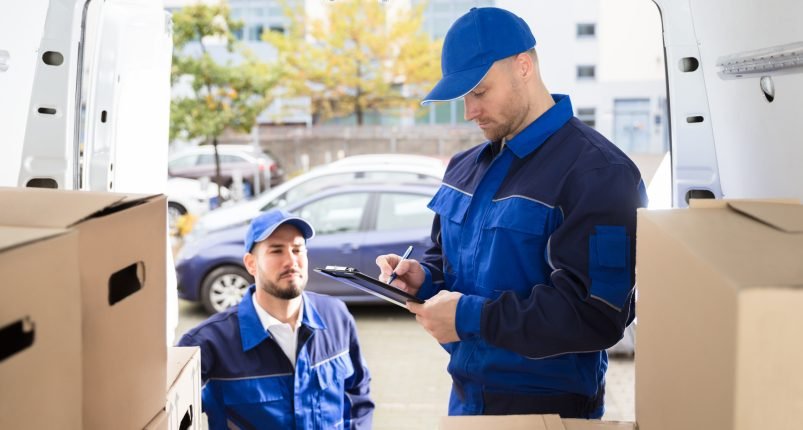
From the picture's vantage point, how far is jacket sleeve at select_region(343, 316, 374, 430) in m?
2.81

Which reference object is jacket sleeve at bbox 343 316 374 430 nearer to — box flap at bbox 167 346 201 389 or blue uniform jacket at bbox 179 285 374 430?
blue uniform jacket at bbox 179 285 374 430

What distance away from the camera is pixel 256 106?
14859 mm

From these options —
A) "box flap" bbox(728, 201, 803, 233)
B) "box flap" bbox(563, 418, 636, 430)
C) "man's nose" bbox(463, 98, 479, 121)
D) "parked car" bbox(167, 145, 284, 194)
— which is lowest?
"box flap" bbox(563, 418, 636, 430)

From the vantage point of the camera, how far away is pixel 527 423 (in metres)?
1.37

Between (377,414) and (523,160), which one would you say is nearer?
(523,160)

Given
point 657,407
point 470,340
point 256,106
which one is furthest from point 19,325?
point 256,106

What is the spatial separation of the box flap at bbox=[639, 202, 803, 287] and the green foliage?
1308 cm

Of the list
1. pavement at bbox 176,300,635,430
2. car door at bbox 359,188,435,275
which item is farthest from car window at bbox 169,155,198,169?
car door at bbox 359,188,435,275

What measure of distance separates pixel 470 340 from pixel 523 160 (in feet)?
1.46

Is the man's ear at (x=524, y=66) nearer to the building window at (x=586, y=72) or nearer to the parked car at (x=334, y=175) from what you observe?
the parked car at (x=334, y=175)

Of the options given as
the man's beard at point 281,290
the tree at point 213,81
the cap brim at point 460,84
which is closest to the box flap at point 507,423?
the cap brim at point 460,84

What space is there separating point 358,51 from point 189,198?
497 cm

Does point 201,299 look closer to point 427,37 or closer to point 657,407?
point 657,407

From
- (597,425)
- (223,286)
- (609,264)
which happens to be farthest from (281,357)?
(223,286)
